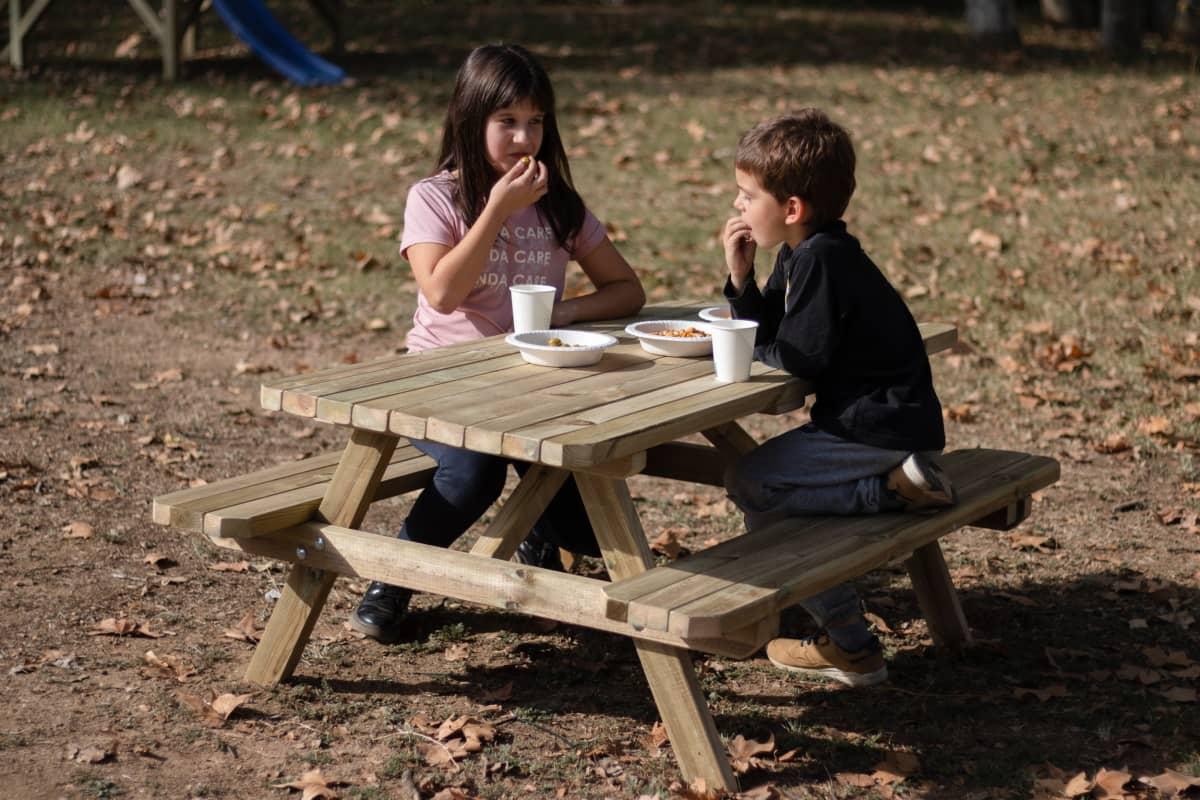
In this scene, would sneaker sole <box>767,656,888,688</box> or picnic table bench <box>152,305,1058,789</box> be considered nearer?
picnic table bench <box>152,305,1058,789</box>

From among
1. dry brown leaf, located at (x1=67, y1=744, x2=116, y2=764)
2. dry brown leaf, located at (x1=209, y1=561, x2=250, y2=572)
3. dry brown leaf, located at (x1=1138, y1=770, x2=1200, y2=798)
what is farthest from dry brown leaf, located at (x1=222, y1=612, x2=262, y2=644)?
dry brown leaf, located at (x1=1138, y1=770, x2=1200, y2=798)

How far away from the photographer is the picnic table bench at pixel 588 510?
3174 mm

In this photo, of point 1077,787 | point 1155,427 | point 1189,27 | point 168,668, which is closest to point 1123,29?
point 1189,27

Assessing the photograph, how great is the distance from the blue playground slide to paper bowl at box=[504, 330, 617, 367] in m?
10.2

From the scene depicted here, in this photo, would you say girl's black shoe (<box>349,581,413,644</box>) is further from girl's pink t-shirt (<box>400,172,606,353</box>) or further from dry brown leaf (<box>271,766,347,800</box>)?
dry brown leaf (<box>271,766,347,800</box>)

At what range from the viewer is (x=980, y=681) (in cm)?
407

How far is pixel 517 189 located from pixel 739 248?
62cm

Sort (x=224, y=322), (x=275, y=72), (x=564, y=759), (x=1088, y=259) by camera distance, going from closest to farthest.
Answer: (x=564, y=759) → (x=224, y=322) → (x=1088, y=259) → (x=275, y=72)

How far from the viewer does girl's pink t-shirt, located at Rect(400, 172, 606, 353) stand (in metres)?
4.25

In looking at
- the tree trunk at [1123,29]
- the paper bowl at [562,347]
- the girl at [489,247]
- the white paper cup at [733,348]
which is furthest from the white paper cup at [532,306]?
the tree trunk at [1123,29]

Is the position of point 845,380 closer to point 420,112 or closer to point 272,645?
point 272,645

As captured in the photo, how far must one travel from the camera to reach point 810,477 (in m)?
3.74

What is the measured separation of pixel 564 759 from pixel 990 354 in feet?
13.7

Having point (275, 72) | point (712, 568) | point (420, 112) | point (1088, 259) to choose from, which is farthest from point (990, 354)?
point (275, 72)
